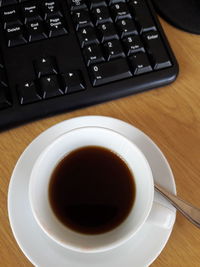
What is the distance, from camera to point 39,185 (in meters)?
0.39

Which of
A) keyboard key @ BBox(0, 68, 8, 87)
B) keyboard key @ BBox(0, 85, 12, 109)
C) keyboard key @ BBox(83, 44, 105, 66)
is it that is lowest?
keyboard key @ BBox(0, 85, 12, 109)

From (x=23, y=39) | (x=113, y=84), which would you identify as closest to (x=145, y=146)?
(x=113, y=84)

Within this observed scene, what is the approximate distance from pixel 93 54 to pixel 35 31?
0.24 ft

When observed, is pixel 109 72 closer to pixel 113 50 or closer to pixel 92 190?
pixel 113 50

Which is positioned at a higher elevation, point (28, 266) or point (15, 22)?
point (15, 22)

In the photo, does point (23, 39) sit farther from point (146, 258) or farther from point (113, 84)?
point (146, 258)

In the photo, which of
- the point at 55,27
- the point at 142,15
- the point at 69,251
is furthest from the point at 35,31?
the point at 69,251

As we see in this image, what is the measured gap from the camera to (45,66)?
1.46ft

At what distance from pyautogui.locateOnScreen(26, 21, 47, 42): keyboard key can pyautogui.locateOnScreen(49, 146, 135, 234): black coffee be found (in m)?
0.14

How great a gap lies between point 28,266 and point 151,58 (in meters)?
0.25

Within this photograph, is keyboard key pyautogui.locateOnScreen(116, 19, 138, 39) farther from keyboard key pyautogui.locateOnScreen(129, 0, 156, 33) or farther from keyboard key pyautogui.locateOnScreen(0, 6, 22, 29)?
keyboard key pyautogui.locateOnScreen(0, 6, 22, 29)

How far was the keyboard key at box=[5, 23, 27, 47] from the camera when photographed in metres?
0.46

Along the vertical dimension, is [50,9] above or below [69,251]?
above

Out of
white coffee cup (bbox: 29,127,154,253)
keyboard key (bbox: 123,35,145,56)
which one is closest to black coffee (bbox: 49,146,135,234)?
white coffee cup (bbox: 29,127,154,253)
